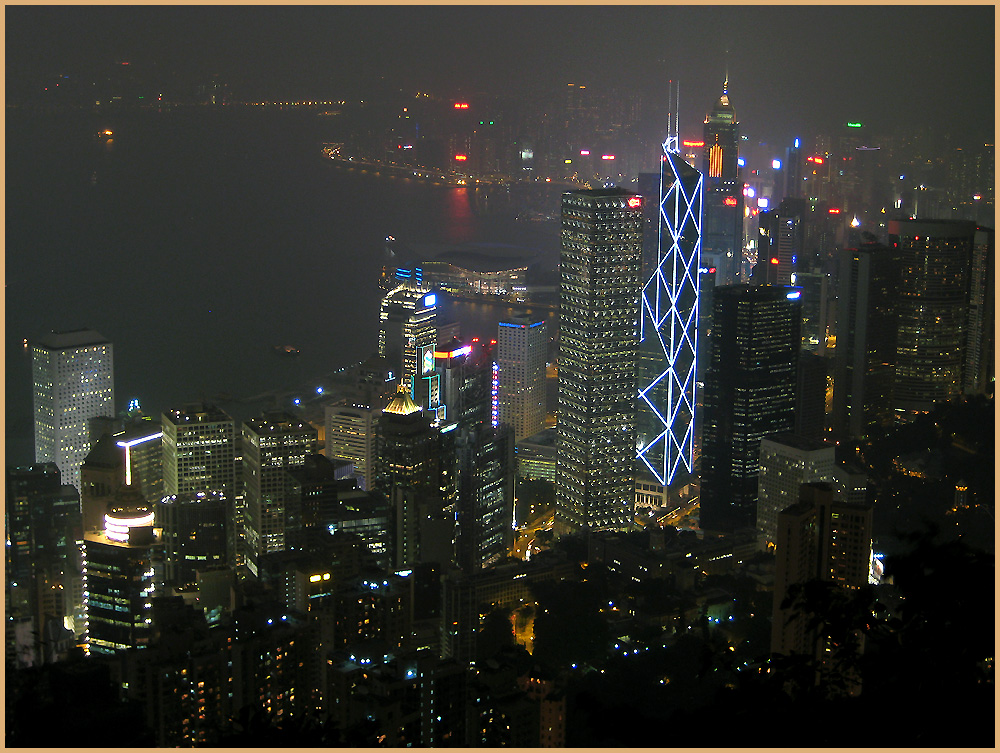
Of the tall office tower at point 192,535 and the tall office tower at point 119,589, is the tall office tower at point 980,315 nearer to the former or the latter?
the tall office tower at point 192,535

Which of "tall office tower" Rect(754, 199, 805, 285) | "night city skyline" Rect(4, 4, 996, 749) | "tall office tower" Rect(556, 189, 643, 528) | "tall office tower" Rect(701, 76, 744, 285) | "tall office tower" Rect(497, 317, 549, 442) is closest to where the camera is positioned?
"night city skyline" Rect(4, 4, 996, 749)

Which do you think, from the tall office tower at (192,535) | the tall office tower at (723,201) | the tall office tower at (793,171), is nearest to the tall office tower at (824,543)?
the tall office tower at (192,535)

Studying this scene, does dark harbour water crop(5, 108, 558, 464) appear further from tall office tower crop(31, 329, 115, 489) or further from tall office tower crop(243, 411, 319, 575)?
tall office tower crop(243, 411, 319, 575)

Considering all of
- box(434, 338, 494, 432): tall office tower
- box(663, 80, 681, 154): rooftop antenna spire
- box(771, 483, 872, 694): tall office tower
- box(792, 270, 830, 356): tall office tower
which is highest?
box(663, 80, 681, 154): rooftop antenna spire

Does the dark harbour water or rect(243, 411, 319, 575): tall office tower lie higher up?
the dark harbour water

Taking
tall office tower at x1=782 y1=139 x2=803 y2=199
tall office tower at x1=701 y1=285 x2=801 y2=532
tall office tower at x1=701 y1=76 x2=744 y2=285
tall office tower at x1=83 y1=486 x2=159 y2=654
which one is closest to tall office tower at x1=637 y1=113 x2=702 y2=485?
tall office tower at x1=701 y1=76 x2=744 y2=285

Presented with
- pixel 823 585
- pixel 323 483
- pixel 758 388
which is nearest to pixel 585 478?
pixel 758 388

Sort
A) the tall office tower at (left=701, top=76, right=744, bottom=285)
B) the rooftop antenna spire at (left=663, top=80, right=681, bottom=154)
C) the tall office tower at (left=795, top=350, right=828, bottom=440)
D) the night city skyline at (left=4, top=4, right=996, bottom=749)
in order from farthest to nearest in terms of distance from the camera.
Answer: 1. the tall office tower at (left=701, top=76, right=744, bottom=285)
2. the tall office tower at (left=795, top=350, right=828, bottom=440)
3. the rooftop antenna spire at (left=663, top=80, right=681, bottom=154)
4. the night city skyline at (left=4, top=4, right=996, bottom=749)

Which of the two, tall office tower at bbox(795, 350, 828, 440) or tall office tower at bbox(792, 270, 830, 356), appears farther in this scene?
tall office tower at bbox(792, 270, 830, 356)
